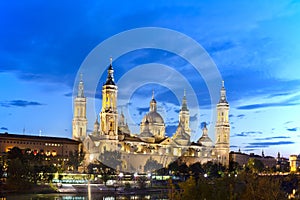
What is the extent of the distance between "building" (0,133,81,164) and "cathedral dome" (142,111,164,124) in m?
19.8

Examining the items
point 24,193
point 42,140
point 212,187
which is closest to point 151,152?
point 42,140

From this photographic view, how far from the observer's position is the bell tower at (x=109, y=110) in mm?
93875

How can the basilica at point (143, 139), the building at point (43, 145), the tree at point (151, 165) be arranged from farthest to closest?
the tree at point (151, 165) → the basilica at point (143, 139) → the building at point (43, 145)

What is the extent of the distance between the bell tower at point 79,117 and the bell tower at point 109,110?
8.75 meters

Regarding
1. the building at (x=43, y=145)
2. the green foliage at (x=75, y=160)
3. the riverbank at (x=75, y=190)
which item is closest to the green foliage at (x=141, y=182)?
the riverbank at (x=75, y=190)

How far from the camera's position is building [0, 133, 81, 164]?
3452 inches

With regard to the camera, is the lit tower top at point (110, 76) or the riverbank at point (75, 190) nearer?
the riverbank at point (75, 190)

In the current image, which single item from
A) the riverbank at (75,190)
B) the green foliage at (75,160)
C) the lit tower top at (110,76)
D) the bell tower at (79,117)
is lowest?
the riverbank at (75,190)

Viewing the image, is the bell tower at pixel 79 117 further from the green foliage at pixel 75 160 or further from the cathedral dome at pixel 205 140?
the cathedral dome at pixel 205 140

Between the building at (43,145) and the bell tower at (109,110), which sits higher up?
the bell tower at (109,110)

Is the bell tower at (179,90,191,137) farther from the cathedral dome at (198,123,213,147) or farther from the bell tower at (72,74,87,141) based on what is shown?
the bell tower at (72,74,87,141)

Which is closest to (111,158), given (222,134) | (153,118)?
(153,118)

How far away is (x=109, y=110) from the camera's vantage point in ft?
308

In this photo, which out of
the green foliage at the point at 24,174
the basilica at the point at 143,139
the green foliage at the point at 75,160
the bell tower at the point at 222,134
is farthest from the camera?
the bell tower at the point at 222,134
